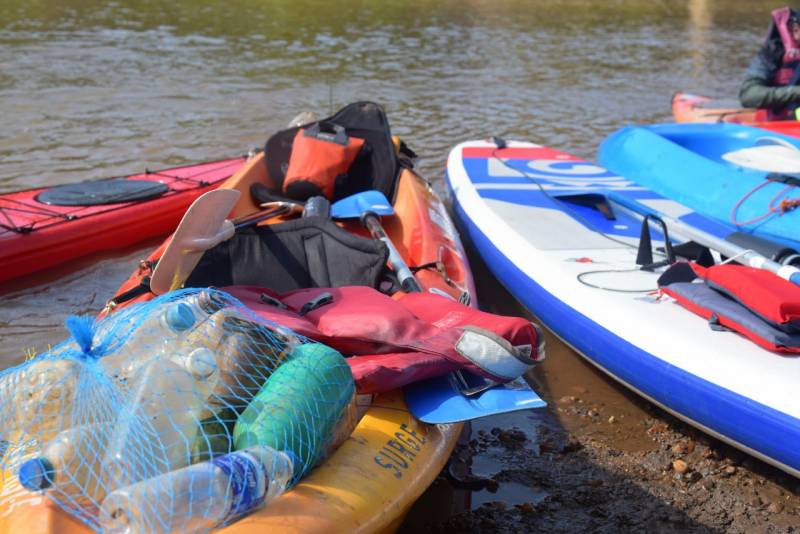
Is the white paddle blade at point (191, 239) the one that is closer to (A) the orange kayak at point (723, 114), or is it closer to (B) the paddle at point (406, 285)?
(B) the paddle at point (406, 285)

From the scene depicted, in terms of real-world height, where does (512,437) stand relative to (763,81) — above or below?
below

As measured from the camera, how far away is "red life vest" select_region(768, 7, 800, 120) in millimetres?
7211

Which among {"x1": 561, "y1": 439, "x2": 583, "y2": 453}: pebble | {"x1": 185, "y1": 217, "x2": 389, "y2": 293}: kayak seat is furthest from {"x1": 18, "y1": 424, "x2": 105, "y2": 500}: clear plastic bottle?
{"x1": 561, "y1": 439, "x2": 583, "y2": 453}: pebble

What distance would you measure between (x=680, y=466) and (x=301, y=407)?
177 cm

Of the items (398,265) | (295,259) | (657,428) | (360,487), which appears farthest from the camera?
(295,259)

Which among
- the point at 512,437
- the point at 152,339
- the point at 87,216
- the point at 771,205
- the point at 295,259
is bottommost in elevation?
the point at 512,437

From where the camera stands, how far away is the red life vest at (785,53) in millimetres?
7211

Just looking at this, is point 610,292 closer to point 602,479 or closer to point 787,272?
point 787,272

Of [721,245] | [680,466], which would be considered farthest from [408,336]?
[721,245]

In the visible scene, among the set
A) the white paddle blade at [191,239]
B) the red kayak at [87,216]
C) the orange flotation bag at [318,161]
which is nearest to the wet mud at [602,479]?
the white paddle blade at [191,239]

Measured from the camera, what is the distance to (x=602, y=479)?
131 inches

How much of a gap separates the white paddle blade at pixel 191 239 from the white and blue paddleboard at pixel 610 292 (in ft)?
5.61

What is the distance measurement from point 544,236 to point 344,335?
6.57 ft

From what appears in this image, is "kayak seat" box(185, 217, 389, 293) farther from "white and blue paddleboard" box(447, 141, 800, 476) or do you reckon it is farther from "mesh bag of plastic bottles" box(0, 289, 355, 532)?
"mesh bag of plastic bottles" box(0, 289, 355, 532)
